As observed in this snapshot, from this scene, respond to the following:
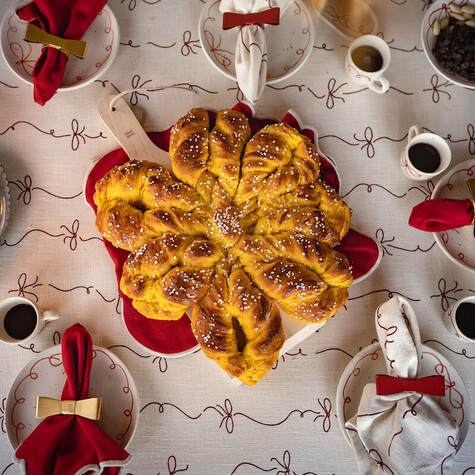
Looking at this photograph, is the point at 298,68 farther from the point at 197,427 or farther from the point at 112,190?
the point at 197,427

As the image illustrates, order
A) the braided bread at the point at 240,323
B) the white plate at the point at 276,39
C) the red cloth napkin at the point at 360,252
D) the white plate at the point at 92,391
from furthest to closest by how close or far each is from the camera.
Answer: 1. the white plate at the point at 276,39
2. the red cloth napkin at the point at 360,252
3. the white plate at the point at 92,391
4. the braided bread at the point at 240,323

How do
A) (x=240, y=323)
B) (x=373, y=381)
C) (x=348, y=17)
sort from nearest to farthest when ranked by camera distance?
1. (x=240, y=323)
2. (x=373, y=381)
3. (x=348, y=17)

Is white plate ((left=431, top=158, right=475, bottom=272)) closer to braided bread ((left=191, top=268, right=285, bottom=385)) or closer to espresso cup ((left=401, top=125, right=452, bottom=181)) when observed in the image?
espresso cup ((left=401, top=125, right=452, bottom=181))

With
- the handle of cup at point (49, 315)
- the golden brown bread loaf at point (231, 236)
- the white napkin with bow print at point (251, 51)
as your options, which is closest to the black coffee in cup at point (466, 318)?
the golden brown bread loaf at point (231, 236)

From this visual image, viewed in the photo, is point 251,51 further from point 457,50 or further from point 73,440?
point 73,440

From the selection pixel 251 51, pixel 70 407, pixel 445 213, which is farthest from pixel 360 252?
pixel 70 407

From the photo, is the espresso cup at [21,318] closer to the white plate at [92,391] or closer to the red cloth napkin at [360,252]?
the white plate at [92,391]
